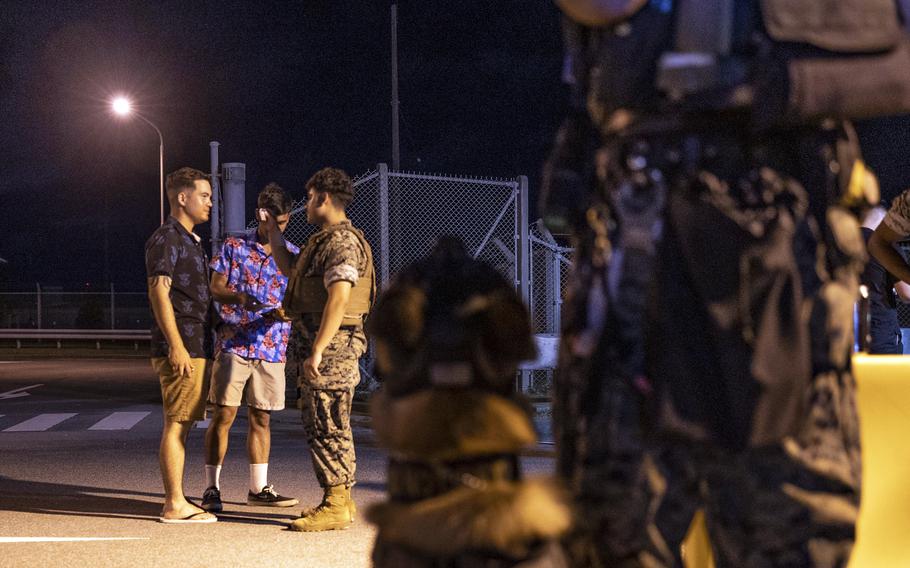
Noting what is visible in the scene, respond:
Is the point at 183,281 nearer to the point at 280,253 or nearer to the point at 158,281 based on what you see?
the point at 158,281

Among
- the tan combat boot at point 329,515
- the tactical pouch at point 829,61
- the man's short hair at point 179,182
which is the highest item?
the man's short hair at point 179,182

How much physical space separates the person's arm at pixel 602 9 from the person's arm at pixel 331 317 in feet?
13.9

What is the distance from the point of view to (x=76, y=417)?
12820 mm

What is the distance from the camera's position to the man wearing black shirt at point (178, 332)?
635 centimetres

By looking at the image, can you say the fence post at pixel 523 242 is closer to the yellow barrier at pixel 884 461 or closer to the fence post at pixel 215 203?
the fence post at pixel 215 203

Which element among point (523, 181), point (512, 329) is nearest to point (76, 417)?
point (523, 181)

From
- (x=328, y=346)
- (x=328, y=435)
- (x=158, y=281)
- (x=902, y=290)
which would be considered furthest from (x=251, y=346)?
(x=902, y=290)

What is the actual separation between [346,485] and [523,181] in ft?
22.5

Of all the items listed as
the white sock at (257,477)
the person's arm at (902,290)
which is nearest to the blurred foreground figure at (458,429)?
the white sock at (257,477)

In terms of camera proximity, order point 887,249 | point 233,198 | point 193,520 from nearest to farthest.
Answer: point 887,249 → point 193,520 → point 233,198

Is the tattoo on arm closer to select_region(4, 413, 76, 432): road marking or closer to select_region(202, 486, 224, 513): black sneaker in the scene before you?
select_region(202, 486, 224, 513): black sneaker

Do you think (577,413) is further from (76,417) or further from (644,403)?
(76,417)

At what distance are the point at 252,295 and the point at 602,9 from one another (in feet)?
17.3

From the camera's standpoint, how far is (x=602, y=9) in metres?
1.79
